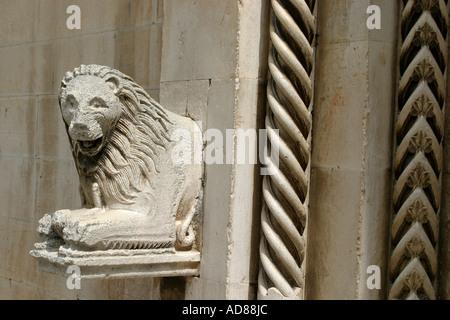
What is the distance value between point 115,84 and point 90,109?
15 cm

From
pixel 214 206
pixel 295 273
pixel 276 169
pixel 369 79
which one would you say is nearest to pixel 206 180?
pixel 214 206

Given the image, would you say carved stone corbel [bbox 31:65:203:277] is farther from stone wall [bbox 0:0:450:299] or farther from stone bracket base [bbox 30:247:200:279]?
stone wall [bbox 0:0:450:299]

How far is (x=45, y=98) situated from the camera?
171 inches

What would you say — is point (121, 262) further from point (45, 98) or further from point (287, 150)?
point (45, 98)

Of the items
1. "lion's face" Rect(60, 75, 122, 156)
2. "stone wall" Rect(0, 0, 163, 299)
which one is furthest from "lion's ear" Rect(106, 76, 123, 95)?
"stone wall" Rect(0, 0, 163, 299)

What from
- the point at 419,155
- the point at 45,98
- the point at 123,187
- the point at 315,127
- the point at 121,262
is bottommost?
the point at 121,262

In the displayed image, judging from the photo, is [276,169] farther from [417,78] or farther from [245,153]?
[417,78]

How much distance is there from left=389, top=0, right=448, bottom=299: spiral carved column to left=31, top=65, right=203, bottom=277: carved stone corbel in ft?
2.64

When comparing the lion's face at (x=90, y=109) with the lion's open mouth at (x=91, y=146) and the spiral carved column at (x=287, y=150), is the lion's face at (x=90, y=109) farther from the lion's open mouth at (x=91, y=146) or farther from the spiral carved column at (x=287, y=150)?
the spiral carved column at (x=287, y=150)

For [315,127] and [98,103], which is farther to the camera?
[315,127]

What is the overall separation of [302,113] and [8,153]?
7.33ft

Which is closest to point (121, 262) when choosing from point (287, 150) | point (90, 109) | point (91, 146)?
point (91, 146)

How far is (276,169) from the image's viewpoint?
10.0 ft

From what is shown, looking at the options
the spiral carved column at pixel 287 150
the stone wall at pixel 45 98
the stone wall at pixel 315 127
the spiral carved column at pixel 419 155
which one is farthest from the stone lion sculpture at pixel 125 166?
the spiral carved column at pixel 419 155
